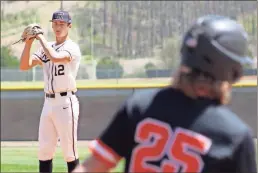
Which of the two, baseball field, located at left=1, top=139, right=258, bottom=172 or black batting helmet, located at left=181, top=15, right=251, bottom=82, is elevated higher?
black batting helmet, located at left=181, top=15, right=251, bottom=82

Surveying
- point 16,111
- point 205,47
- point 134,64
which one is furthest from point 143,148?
point 134,64

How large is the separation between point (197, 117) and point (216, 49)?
0.23 meters

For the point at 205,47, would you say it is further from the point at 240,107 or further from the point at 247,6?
the point at 247,6

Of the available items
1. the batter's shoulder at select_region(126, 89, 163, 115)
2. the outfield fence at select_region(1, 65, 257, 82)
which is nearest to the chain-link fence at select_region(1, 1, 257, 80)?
the outfield fence at select_region(1, 65, 257, 82)

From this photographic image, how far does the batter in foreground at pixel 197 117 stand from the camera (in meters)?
2.47

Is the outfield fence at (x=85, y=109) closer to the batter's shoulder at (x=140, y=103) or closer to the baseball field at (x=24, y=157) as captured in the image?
the baseball field at (x=24, y=157)

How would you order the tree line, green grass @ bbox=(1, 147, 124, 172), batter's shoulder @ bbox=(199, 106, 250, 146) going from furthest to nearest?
the tree line → green grass @ bbox=(1, 147, 124, 172) → batter's shoulder @ bbox=(199, 106, 250, 146)

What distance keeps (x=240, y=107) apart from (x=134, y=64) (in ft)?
57.8

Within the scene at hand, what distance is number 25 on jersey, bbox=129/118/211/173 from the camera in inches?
97.5

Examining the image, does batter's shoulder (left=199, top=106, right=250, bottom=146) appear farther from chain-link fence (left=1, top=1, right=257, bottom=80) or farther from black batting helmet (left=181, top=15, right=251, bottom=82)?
chain-link fence (left=1, top=1, right=257, bottom=80)

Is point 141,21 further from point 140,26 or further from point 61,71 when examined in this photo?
point 61,71

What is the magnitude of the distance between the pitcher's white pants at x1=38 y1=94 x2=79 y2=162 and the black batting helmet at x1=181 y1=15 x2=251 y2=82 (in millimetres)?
5033

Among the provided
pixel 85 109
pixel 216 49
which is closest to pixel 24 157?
pixel 85 109

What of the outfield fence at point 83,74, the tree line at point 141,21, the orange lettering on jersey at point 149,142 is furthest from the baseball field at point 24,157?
the tree line at point 141,21
